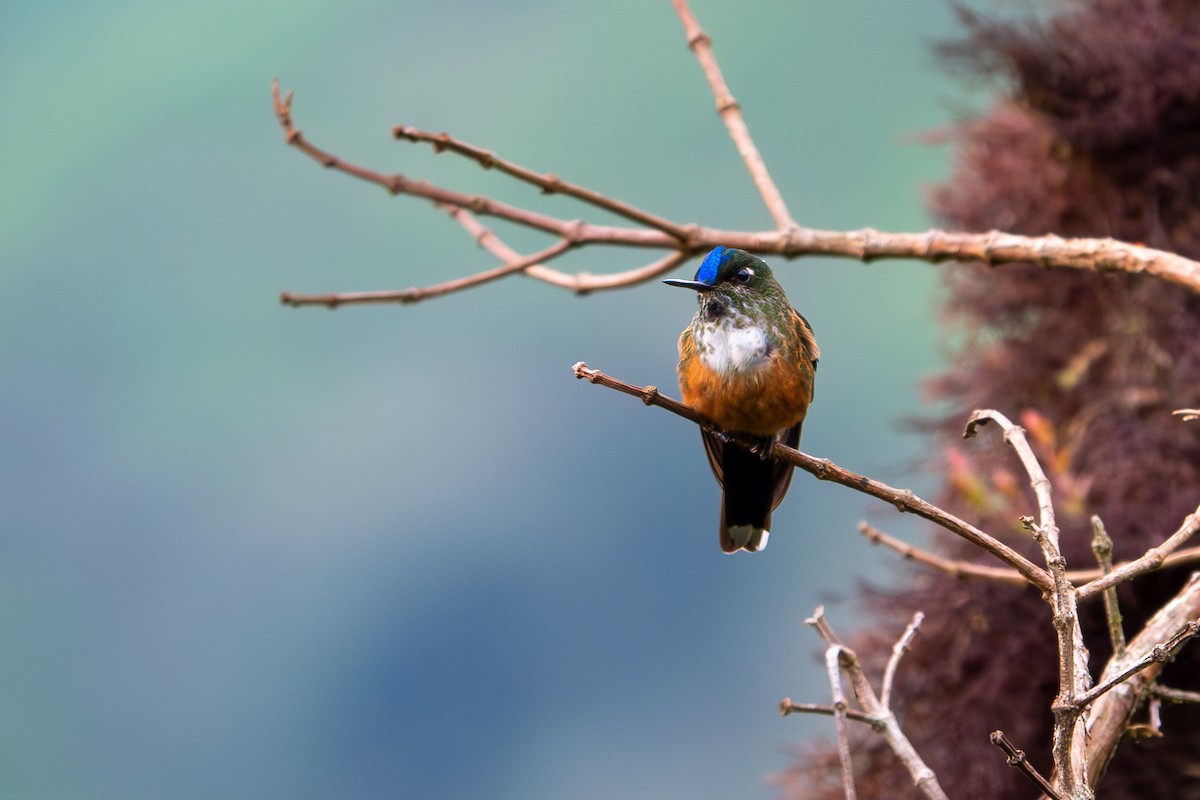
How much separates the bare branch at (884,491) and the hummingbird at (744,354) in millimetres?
282

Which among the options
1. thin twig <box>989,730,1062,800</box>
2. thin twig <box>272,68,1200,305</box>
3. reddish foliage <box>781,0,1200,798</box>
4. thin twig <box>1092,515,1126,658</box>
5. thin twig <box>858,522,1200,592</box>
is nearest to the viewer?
thin twig <box>989,730,1062,800</box>

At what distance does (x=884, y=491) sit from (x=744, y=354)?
1.45 ft

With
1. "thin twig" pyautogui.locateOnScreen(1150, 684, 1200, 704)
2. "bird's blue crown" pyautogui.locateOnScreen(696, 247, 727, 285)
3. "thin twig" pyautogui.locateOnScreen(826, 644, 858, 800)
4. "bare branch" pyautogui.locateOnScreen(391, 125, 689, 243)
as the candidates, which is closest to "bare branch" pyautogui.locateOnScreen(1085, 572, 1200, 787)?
"thin twig" pyautogui.locateOnScreen(1150, 684, 1200, 704)

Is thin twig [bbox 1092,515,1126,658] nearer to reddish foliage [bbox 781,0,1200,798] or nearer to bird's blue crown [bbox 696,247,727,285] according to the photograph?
bird's blue crown [bbox 696,247,727,285]

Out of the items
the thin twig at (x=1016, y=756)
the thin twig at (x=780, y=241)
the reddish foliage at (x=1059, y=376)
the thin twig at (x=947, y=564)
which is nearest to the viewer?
the thin twig at (x=1016, y=756)

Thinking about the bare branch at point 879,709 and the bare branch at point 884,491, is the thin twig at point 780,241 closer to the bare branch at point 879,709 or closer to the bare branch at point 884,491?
the bare branch at point 884,491

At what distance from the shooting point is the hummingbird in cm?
170

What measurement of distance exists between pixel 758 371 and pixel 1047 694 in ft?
3.36

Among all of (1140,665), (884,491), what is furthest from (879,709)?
(1140,665)

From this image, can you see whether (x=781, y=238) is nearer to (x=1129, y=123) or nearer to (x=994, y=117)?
(x=1129, y=123)

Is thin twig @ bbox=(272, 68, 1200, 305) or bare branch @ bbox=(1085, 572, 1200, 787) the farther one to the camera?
thin twig @ bbox=(272, 68, 1200, 305)

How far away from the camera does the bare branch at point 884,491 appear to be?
4.04 feet

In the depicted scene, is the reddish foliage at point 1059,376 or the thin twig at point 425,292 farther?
the reddish foliage at point 1059,376

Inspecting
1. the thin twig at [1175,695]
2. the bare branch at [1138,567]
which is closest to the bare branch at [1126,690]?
the thin twig at [1175,695]
